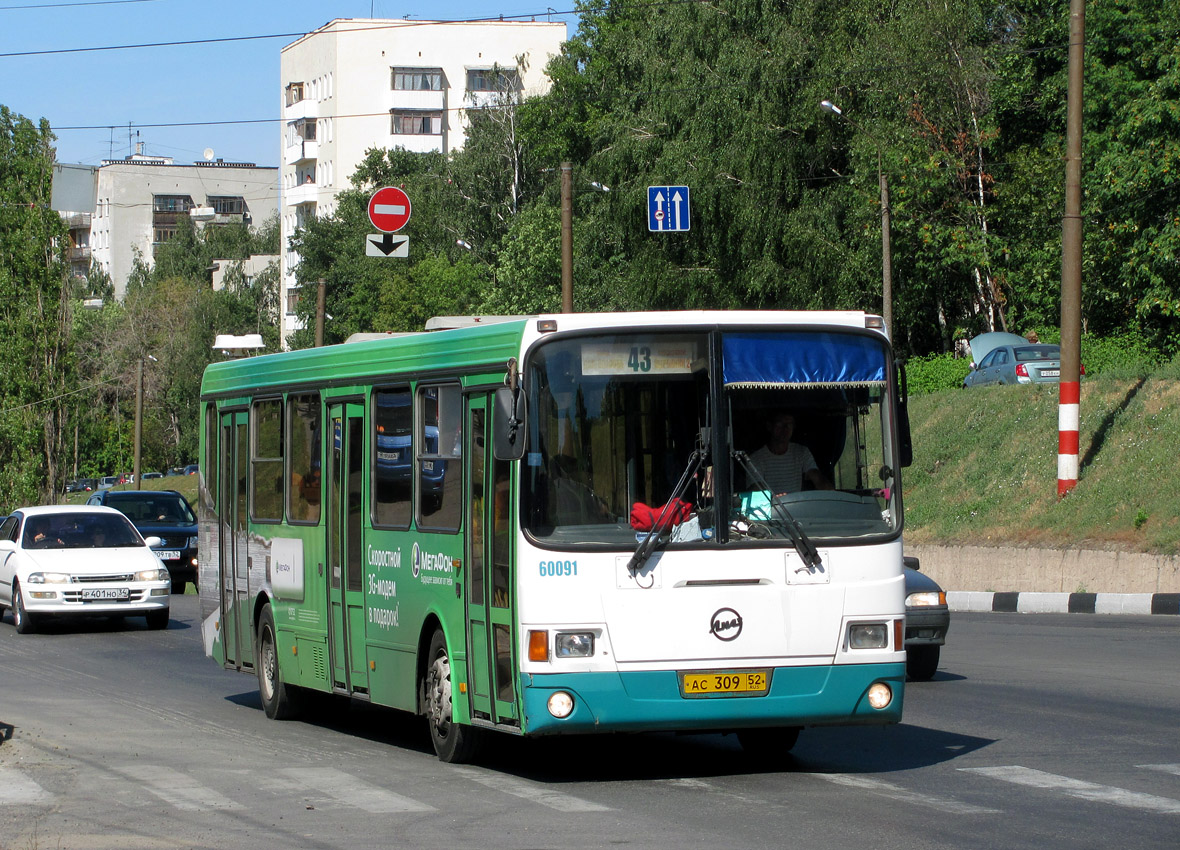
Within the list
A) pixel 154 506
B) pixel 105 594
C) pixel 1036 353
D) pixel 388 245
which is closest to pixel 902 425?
pixel 388 245

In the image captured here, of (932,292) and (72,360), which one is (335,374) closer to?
(932,292)

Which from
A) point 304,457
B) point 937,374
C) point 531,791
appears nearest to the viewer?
point 531,791

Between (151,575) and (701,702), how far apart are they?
49.8 feet

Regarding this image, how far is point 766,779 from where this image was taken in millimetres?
9711

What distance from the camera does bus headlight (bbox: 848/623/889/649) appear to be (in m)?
9.54

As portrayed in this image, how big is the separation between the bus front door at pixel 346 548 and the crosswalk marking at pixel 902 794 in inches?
131

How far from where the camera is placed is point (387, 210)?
81.7 ft

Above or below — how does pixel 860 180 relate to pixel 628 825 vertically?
above

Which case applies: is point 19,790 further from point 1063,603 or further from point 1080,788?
point 1063,603

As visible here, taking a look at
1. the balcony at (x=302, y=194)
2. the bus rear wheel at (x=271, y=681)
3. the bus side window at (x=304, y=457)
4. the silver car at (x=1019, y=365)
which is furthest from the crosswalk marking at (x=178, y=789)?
the balcony at (x=302, y=194)

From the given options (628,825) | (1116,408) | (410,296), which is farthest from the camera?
(410,296)

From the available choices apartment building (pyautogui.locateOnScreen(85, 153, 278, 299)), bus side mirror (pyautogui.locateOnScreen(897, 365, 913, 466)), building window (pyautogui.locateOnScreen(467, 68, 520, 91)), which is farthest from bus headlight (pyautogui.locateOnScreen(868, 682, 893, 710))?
apartment building (pyautogui.locateOnScreen(85, 153, 278, 299))

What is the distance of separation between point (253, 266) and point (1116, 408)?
10292 cm

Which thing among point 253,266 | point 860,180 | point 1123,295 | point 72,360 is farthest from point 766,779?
point 253,266
